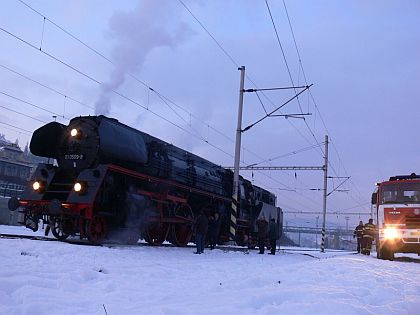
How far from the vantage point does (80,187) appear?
12648mm

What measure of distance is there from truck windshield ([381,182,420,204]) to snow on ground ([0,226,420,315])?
32.3 ft

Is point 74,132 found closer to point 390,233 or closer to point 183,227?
point 183,227

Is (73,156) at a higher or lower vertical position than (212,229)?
higher

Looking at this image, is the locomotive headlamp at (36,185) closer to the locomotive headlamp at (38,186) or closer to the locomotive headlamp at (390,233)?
the locomotive headlamp at (38,186)

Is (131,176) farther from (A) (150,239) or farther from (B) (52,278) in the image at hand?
(B) (52,278)

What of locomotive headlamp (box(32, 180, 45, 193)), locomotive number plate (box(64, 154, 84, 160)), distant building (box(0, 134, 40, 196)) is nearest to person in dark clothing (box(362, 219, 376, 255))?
locomotive number plate (box(64, 154, 84, 160))

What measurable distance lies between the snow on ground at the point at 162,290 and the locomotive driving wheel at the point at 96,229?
3.83 m

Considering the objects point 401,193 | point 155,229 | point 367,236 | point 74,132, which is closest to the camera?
point 74,132

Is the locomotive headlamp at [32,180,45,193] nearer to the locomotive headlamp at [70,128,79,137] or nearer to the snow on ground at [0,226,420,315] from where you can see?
the locomotive headlamp at [70,128,79,137]

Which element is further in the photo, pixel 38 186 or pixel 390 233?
pixel 390 233

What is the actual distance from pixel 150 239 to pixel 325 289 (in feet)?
33.3

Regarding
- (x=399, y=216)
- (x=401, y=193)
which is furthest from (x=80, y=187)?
(x=401, y=193)

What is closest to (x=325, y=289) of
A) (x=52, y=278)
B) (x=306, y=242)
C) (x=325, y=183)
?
(x=52, y=278)

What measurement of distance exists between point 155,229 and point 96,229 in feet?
9.41
